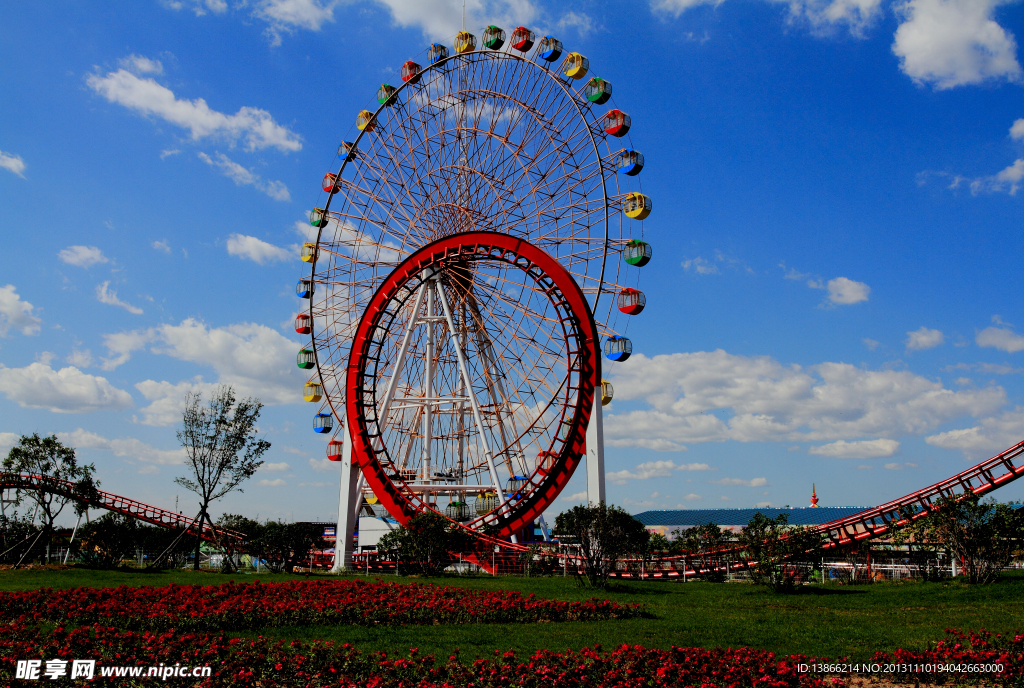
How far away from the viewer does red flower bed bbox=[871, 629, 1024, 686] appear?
9875 mm

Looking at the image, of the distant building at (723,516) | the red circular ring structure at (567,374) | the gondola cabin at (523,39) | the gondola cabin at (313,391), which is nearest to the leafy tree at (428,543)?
the red circular ring structure at (567,374)

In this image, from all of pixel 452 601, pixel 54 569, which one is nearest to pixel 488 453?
pixel 452 601

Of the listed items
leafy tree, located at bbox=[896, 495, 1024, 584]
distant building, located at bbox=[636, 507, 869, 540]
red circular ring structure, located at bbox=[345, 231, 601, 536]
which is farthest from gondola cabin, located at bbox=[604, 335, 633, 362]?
distant building, located at bbox=[636, 507, 869, 540]

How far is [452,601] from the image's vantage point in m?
16.6

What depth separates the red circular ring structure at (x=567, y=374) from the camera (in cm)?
3078

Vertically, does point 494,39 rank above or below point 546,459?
above

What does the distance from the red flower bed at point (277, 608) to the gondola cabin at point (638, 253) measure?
16468 mm

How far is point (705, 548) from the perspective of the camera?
32.8 metres

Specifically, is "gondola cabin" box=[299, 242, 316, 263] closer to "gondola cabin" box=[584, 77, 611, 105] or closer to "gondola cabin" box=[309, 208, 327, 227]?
"gondola cabin" box=[309, 208, 327, 227]

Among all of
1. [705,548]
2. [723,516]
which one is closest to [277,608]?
[705,548]

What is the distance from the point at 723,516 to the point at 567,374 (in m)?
57.1

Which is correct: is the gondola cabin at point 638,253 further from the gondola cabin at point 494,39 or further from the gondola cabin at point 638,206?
the gondola cabin at point 494,39

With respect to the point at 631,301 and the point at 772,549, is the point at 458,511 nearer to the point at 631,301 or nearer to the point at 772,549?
the point at 631,301

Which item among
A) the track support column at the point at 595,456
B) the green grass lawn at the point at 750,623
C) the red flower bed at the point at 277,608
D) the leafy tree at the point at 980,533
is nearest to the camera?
the green grass lawn at the point at 750,623
